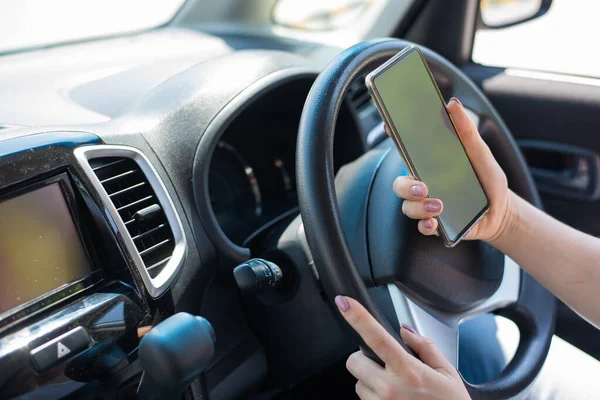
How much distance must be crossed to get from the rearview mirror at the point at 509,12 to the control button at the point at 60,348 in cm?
140

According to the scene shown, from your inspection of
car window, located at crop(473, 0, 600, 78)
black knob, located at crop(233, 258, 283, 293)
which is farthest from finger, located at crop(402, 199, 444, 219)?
car window, located at crop(473, 0, 600, 78)

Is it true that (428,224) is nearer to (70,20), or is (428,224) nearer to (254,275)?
(254,275)

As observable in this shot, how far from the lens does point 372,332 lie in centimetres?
74

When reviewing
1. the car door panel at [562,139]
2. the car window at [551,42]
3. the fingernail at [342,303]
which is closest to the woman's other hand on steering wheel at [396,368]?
the fingernail at [342,303]

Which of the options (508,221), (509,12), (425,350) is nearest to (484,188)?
(508,221)

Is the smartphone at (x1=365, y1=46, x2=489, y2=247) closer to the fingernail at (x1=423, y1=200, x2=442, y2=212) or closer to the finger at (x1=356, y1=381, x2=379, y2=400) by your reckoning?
the fingernail at (x1=423, y1=200, x2=442, y2=212)

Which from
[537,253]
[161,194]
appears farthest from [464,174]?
[161,194]

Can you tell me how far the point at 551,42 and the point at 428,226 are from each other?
1.24 metres

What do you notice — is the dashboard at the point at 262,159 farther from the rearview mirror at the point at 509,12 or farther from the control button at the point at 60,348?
the rearview mirror at the point at 509,12

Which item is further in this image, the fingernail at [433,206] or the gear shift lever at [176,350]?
the fingernail at [433,206]

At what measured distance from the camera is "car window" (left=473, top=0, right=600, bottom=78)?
1.69 m

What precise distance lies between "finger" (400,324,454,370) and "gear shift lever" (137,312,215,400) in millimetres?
251

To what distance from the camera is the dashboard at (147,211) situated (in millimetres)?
819

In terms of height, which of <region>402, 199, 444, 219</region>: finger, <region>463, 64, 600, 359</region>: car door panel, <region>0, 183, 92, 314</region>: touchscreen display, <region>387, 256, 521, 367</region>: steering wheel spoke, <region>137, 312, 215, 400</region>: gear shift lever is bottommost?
<region>463, 64, 600, 359</region>: car door panel
